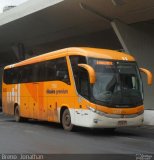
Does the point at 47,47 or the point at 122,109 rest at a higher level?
the point at 47,47

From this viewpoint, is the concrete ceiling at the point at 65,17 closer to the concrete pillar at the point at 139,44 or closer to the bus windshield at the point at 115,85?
the concrete pillar at the point at 139,44

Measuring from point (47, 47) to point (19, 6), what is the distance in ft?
38.8

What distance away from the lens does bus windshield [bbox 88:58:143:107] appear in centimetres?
1638

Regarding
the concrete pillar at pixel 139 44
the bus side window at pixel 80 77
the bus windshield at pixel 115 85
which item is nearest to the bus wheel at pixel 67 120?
the bus side window at pixel 80 77

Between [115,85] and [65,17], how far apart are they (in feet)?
53.1

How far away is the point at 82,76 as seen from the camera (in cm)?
1694

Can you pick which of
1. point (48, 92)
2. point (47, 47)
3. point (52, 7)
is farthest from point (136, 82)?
point (47, 47)

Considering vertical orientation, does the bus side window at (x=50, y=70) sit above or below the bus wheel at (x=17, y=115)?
above

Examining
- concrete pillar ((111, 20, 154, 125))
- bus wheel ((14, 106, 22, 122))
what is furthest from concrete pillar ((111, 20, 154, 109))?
bus wheel ((14, 106, 22, 122))

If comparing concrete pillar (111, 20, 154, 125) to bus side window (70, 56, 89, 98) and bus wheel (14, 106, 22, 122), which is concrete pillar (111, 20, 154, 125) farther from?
bus side window (70, 56, 89, 98)

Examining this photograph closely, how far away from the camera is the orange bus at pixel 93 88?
53.6 ft

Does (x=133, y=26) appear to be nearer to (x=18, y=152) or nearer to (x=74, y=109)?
(x=74, y=109)

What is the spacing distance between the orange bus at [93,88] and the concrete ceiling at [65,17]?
8.55 meters

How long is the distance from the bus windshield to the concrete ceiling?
31.8 feet
